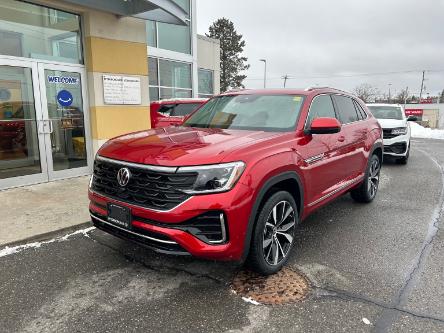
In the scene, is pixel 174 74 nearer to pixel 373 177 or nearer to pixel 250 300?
pixel 373 177

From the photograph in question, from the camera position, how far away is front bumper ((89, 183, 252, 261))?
9.22 ft

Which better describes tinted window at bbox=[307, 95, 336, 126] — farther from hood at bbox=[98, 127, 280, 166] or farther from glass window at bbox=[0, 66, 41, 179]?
glass window at bbox=[0, 66, 41, 179]

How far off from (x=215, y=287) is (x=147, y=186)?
1.13m

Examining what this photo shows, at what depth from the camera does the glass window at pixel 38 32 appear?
6.55 m

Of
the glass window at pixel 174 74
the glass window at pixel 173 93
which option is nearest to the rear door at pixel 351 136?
the glass window at pixel 174 74

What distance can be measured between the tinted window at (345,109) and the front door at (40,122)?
533 centimetres

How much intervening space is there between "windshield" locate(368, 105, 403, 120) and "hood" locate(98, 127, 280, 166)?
9117mm

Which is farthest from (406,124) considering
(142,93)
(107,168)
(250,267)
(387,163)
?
(107,168)

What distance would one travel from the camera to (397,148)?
1018cm

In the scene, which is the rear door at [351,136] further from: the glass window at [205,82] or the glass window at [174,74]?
the glass window at [205,82]

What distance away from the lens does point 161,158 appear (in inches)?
117

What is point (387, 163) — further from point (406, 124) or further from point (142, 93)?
point (142, 93)

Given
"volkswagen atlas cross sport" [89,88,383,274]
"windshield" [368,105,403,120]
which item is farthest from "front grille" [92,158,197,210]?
"windshield" [368,105,403,120]

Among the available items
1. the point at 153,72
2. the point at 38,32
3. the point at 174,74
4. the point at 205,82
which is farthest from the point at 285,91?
the point at 205,82
